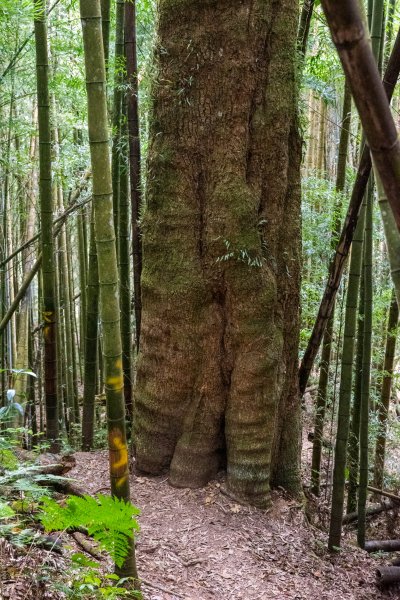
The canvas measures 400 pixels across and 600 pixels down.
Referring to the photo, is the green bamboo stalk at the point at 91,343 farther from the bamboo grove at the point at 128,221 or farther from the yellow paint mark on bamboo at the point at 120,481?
the yellow paint mark on bamboo at the point at 120,481

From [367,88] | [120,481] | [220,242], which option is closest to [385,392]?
[220,242]

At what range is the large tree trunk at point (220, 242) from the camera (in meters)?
3.33

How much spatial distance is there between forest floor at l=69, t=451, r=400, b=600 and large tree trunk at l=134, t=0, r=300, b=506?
0.15 m

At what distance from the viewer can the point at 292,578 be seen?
3.09 meters

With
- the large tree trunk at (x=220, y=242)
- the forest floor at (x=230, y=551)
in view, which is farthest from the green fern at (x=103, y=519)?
the large tree trunk at (x=220, y=242)

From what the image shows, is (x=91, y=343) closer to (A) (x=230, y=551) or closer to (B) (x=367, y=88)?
(A) (x=230, y=551)

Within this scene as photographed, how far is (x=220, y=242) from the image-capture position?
11.1ft

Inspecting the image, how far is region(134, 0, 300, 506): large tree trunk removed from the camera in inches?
131

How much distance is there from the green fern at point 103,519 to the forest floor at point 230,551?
0.87 meters

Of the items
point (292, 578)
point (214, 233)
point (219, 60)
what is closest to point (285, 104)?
point (219, 60)

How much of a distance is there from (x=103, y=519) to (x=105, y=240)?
2.89ft

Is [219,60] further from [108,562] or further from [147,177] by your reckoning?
[108,562]

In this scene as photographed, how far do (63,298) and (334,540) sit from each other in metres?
4.78

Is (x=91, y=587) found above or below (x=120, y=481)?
below
